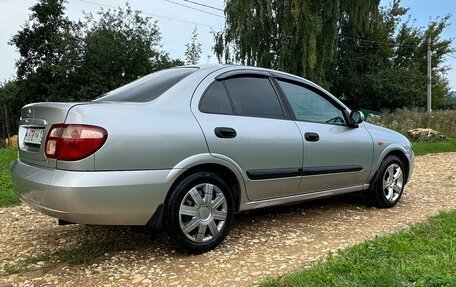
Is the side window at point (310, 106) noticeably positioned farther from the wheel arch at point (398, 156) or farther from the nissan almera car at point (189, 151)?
the wheel arch at point (398, 156)

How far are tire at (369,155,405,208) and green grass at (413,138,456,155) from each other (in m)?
7.61

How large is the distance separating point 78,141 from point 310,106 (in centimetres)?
249

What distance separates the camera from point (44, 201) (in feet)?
10.0

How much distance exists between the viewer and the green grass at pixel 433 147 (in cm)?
1263

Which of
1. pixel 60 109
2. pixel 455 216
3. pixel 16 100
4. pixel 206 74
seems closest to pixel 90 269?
pixel 60 109

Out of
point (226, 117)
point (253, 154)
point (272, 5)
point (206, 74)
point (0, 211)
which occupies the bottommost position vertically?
point (0, 211)

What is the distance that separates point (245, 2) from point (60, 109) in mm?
18353

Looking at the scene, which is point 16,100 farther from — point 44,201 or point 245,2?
point 44,201

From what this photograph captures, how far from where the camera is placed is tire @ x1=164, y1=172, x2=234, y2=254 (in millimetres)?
3305

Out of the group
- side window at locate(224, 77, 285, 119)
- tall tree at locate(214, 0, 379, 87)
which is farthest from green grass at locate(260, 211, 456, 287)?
tall tree at locate(214, 0, 379, 87)

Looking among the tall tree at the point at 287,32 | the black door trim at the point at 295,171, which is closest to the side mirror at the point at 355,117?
the black door trim at the point at 295,171

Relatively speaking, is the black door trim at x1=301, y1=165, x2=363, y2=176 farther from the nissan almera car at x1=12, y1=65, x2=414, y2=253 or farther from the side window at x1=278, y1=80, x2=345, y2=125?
the side window at x1=278, y1=80, x2=345, y2=125

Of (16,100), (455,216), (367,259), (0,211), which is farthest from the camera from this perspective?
(16,100)

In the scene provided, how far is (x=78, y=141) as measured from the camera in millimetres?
2951
